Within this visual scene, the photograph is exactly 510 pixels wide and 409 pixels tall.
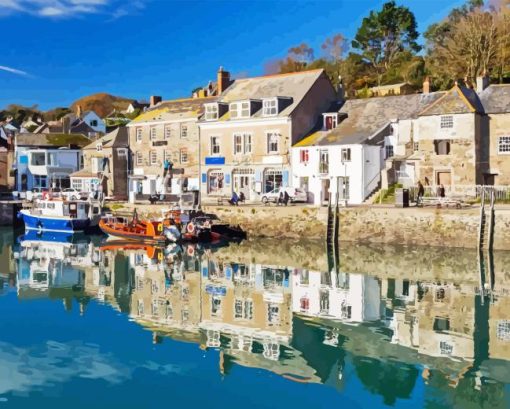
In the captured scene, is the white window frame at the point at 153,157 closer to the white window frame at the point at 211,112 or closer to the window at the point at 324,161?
the white window frame at the point at 211,112

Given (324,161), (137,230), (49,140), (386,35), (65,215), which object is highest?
(386,35)

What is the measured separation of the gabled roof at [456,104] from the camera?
4062 cm

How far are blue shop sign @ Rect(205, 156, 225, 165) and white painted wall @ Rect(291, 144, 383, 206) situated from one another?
797 cm

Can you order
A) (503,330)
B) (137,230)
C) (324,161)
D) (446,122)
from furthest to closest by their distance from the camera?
(324,161) → (137,230) → (446,122) → (503,330)

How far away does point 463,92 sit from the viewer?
4141 cm

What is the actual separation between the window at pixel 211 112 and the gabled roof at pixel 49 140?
23.7 metres

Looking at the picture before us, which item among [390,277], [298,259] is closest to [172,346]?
[390,277]

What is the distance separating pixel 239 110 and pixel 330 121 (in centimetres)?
667

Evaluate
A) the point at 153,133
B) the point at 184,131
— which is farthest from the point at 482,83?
the point at 153,133

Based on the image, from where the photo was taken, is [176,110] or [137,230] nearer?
[137,230]

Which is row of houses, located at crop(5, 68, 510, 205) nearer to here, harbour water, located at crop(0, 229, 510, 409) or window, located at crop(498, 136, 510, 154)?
window, located at crop(498, 136, 510, 154)

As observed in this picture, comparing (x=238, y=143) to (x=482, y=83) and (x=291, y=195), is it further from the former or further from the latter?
(x=482, y=83)

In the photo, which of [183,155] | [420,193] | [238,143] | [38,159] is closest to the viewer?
[420,193]

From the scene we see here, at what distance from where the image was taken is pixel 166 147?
56.1 m
